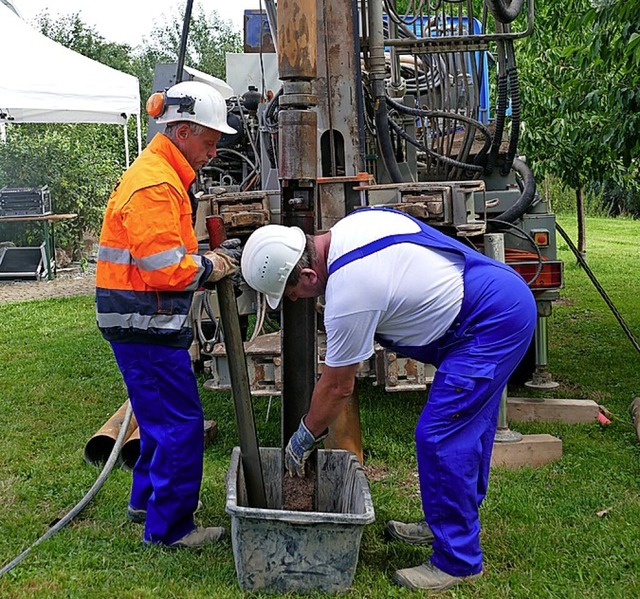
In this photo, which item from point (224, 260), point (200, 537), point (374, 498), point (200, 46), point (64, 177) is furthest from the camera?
point (200, 46)

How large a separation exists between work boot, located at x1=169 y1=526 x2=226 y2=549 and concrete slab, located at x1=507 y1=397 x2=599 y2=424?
2.53 metres

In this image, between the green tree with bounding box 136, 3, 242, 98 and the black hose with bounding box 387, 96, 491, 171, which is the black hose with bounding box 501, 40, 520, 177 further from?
the green tree with bounding box 136, 3, 242, 98

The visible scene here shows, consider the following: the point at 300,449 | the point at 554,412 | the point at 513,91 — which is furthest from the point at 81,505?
the point at 513,91

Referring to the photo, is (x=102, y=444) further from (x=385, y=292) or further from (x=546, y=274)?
(x=546, y=274)

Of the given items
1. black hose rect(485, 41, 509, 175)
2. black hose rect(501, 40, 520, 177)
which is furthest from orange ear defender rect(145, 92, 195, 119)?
black hose rect(501, 40, 520, 177)

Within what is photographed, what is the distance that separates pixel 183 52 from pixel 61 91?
29.5 feet

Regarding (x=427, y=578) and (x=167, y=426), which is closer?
(x=427, y=578)

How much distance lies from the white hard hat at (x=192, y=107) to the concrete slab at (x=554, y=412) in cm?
302

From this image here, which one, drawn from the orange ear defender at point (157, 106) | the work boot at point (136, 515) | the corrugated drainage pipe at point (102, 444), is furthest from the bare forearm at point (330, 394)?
the corrugated drainage pipe at point (102, 444)

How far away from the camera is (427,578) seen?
11.9 feet

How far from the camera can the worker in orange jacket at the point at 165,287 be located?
3.66 meters

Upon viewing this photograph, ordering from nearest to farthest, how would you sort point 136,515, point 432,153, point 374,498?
1. point 136,515
2. point 374,498
3. point 432,153

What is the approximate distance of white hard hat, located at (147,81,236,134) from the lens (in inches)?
153

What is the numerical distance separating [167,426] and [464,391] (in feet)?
4.30
